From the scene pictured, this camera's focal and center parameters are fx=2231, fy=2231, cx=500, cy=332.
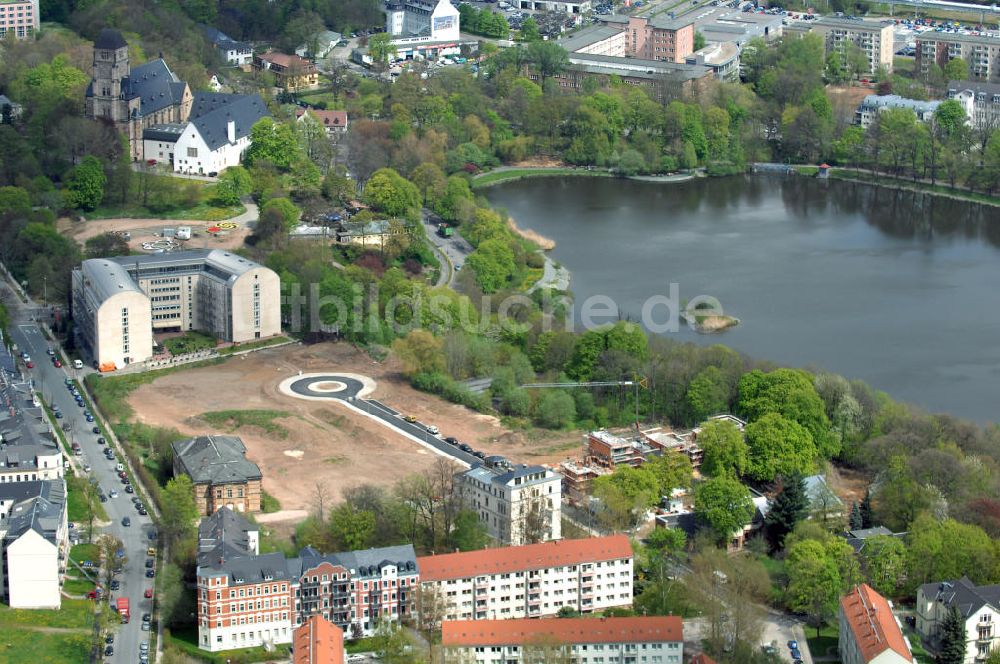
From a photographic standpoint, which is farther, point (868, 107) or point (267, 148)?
point (868, 107)

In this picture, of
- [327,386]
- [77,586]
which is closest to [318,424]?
[327,386]

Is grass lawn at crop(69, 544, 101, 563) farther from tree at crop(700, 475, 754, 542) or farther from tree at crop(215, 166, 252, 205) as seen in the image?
tree at crop(215, 166, 252, 205)

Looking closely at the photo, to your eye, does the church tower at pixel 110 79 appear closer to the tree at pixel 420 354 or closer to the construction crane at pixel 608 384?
the tree at pixel 420 354

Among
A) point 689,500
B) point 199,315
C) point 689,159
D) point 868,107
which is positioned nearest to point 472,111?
point 689,159

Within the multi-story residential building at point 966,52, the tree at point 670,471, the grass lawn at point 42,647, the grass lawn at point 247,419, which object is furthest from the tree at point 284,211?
the multi-story residential building at point 966,52

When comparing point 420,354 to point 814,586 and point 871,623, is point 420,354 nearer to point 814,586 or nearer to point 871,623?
point 814,586

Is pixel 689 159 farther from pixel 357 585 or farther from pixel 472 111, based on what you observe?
pixel 357 585
